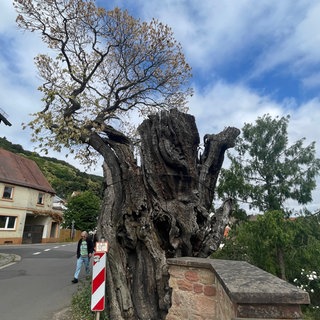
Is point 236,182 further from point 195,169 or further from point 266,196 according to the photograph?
point 195,169

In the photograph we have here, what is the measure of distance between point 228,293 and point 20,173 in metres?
33.7

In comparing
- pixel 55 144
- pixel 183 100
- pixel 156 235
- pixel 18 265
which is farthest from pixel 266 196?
pixel 18 265

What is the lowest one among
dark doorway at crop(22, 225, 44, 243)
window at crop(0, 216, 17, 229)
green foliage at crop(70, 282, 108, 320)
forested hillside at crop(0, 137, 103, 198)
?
green foliage at crop(70, 282, 108, 320)

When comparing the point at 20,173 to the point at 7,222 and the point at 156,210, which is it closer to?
the point at 7,222

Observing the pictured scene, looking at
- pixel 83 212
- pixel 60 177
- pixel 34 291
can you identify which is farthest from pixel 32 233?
pixel 60 177

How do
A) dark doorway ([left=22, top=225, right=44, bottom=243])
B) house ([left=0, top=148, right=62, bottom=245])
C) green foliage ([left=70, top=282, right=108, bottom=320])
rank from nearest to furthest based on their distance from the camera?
green foliage ([left=70, top=282, right=108, bottom=320]), house ([left=0, top=148, right=62, bottom=245]), dark doorway ([left=22, top=225, right=44, bottom=243])

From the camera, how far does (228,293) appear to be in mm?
2518

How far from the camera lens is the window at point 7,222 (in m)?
27.7

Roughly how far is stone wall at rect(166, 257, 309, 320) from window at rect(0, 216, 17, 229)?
28.4 meters

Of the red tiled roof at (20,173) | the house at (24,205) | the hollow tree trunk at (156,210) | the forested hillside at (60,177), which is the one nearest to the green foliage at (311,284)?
the hollow tree trunk at (156,210)

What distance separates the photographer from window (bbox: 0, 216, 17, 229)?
27.7 m

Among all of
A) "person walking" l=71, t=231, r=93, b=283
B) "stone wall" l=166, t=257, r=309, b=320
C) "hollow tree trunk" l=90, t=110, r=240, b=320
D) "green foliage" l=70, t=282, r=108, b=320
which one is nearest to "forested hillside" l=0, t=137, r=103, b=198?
"person walking" l=71, t=231, r=93, b=283

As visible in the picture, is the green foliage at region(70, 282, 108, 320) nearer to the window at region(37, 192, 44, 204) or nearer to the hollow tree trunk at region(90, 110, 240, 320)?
the hollow tree trunk at region(90, 110, 240, 320)

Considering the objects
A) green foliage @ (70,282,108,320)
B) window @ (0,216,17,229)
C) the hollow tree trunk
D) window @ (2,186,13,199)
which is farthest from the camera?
window @ (2,186,13,199)
